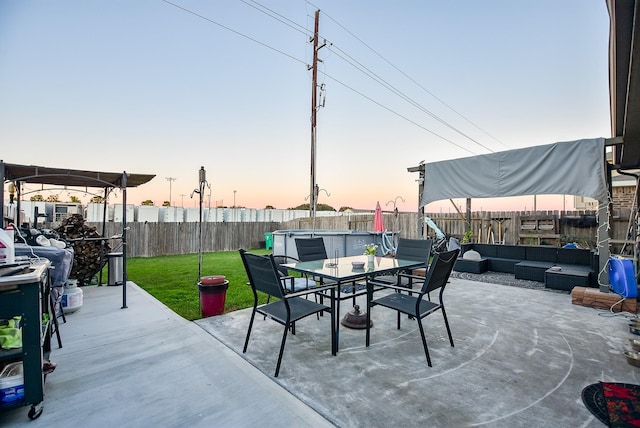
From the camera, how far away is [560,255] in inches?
239

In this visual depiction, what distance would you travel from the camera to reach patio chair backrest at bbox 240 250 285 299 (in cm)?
215

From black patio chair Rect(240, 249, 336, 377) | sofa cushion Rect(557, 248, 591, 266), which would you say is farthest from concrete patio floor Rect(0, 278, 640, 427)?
sofa cushion Rect(557, 248, 591, 266)

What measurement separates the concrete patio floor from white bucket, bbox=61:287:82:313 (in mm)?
118

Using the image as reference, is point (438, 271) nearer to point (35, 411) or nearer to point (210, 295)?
point (210, 295)

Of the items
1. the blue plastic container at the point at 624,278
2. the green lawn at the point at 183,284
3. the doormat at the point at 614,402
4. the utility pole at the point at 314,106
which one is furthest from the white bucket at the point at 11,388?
the utility pole at the point at 314,106

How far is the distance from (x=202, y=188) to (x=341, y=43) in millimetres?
8416

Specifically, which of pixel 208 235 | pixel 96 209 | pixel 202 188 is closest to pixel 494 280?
pixel 202 188

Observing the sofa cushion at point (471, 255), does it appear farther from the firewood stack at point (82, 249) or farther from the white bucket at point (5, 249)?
the firewood stack at point (82, 249)

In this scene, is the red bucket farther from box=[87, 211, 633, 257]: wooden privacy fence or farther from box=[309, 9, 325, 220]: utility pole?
box=[309, 9, 325, 220]: utility pole

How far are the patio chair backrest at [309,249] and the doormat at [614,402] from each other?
281 centimetres

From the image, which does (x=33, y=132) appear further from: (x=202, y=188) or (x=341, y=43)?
(x=341, y=43)

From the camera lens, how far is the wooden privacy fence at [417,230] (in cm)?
796

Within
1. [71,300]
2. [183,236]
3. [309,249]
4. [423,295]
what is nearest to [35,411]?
[71,300]

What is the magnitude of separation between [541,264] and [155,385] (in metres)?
7.10
